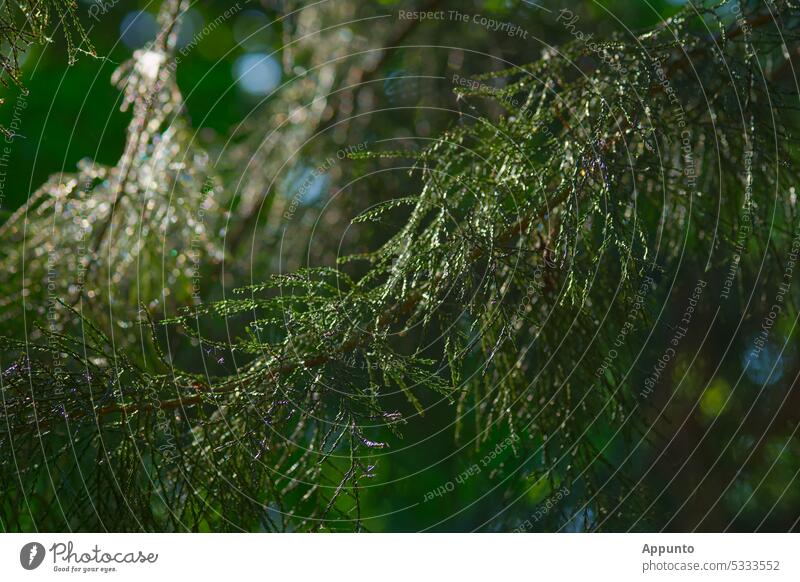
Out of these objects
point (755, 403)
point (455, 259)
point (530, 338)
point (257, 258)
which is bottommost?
point (755, 403)

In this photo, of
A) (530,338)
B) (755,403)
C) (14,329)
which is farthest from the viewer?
(755,403)

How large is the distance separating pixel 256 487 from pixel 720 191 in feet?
2.30

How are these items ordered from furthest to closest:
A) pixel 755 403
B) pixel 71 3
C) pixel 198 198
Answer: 1. pixel 755 403
2. pixel 198 198
3. pixel 71 3

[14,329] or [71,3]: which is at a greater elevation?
[71,3]

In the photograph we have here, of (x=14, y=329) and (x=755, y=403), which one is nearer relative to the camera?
(x=14, y=329)

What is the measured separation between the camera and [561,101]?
96 centimetres

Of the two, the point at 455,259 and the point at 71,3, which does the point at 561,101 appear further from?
the point at 71,3
